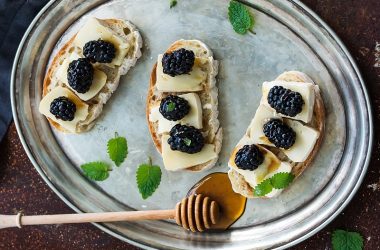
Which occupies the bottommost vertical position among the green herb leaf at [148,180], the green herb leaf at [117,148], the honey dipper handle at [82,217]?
the honey dipper handle at [82,217]

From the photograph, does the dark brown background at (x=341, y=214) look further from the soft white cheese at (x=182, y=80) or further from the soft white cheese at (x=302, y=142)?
the soft white cheese at (x=182, y=80)

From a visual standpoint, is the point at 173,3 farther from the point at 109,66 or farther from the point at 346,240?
the point at 346,240

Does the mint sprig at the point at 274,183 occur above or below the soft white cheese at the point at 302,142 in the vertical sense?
below

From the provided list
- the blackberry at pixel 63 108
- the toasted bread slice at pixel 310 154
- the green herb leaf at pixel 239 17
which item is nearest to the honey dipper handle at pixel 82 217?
the toasted bread slice at pixel 310 154

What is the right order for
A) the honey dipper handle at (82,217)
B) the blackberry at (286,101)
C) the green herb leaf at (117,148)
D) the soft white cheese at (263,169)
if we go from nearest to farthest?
the blackberry at (286,101) → the soft white cheese at (263,169) → the honey dipper handle at (82,217) → the green herb leaf at (117,148)

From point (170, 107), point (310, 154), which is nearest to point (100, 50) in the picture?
point (170, 107)

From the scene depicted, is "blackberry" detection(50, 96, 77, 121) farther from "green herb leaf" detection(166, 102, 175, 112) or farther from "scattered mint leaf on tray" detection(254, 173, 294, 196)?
"scattered mint leaf on tray" detection(254, 173, 294, 196)
